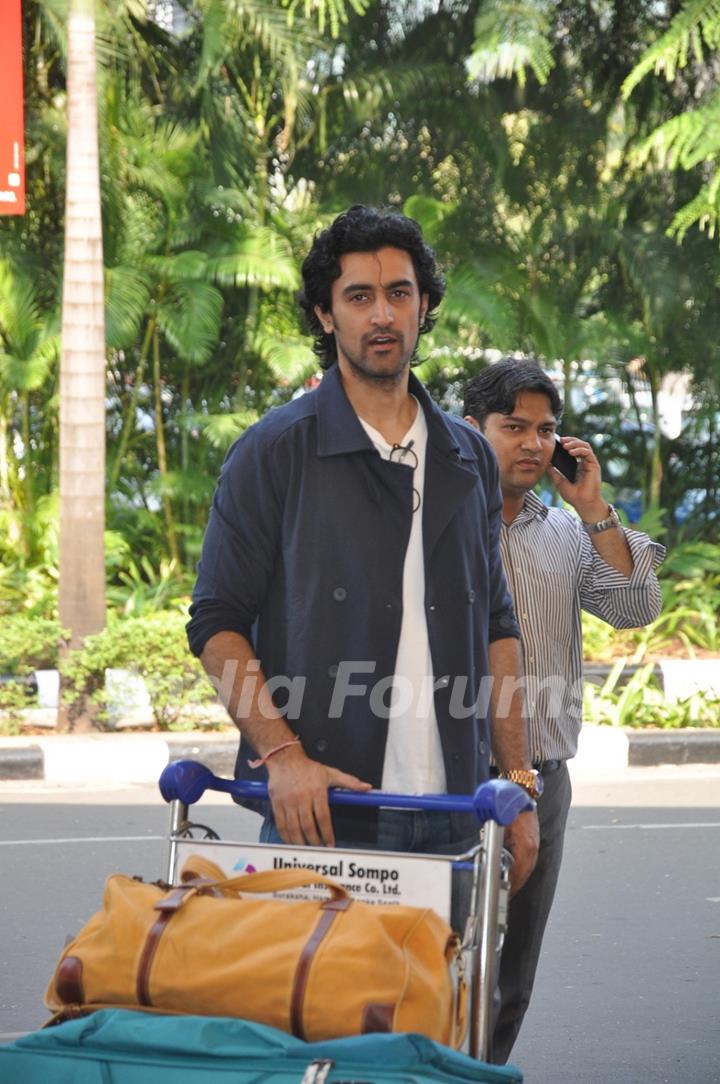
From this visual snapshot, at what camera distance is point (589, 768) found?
9641 millimetres

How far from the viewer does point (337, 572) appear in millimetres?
2797

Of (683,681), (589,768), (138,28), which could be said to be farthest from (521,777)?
(138,28)

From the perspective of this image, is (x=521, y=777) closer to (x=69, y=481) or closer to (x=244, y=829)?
(x=244, y=829)

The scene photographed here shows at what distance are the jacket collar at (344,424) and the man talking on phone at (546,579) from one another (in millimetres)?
594

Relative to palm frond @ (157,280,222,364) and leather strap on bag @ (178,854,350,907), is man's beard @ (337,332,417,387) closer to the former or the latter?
leather strap on bag @ (178,854,350,907)

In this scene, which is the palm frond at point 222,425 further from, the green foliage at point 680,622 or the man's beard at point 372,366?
the man's beard at point 372,366

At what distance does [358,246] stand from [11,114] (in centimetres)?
765

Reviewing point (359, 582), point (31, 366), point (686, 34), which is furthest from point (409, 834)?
point (686, 34)

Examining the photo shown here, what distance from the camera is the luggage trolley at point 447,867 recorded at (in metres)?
2.47

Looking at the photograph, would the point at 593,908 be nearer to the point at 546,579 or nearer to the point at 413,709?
the point at 546,579

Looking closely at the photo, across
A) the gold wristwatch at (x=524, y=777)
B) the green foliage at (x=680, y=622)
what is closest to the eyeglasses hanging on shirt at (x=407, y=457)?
the gold wristwatch at (x=524, y=777)

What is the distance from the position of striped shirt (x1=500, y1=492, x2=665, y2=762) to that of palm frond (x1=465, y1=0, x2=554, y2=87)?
26.7 feet

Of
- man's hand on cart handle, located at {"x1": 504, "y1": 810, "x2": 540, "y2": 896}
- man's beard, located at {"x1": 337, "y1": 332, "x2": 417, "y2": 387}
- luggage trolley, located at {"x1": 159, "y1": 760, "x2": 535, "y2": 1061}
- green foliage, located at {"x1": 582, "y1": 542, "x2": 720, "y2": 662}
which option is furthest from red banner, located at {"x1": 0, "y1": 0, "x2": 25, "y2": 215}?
luggage trolley, located at {"x1": 159, "y1": 760, "x2": 535, "y2": 1061}

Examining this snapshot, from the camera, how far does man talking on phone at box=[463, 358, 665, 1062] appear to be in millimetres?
3521
